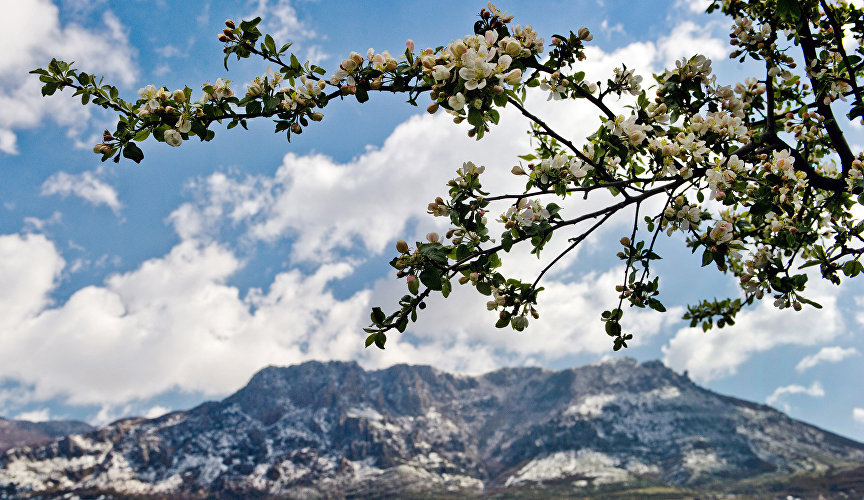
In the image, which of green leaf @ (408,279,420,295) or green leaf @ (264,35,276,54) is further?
green leaf @ (264,35,276,54)

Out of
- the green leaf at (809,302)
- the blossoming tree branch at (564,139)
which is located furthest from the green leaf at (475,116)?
the green leaf at (809,302)

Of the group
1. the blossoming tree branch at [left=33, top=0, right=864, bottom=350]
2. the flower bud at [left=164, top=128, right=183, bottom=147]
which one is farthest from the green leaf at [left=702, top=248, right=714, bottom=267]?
the flower bud at [left=164, top=128, right=183, bottom=147]

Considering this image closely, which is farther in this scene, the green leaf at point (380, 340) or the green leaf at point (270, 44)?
the green leaf at point (270, 44)

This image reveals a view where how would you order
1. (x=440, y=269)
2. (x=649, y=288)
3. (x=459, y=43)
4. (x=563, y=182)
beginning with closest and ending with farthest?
(x=459, y=43) → (x=440, y=269) → (x=563, y=182) → (x=649, y=288)

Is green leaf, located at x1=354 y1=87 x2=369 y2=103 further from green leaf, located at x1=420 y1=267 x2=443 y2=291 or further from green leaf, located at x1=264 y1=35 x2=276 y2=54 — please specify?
green leaf, located at x1=420 y1=267 x2=443 y2=291

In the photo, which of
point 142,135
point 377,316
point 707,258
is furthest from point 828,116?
point 142,135

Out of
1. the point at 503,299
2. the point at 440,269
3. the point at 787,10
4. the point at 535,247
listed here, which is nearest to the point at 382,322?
the point at 440,269

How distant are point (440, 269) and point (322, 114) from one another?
1773mm

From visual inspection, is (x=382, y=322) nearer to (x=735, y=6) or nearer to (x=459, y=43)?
(x=459, y=43)

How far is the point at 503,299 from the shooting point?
489cm

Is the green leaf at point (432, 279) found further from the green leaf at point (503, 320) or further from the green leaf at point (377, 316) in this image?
the green leaf at point (503, 320)

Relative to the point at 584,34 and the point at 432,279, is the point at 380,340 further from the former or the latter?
the point at 584,34

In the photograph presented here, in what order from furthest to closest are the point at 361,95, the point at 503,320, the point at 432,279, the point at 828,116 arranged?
the point at 828,116, the point at 503,320, the point at 361,95, the point at 432,279

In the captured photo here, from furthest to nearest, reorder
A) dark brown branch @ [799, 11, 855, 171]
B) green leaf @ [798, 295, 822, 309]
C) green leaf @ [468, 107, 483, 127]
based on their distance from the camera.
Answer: dark brown branch @ [799, 11, 855, 171]
green leaf @ [798, 295, 822, 309]
green leaf @ [468, 107, 483, 127]
